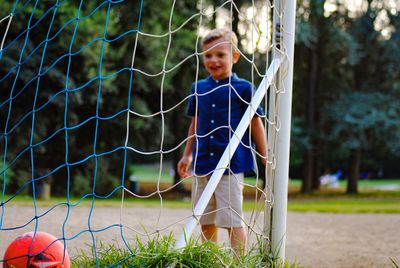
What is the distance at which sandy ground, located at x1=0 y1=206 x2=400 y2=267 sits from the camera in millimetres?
4598

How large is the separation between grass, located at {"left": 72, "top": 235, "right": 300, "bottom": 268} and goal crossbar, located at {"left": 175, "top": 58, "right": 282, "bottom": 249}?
80 millimetres

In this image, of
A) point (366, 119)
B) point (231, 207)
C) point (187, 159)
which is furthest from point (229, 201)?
point (366, 119)

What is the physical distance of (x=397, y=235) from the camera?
6.36 meters

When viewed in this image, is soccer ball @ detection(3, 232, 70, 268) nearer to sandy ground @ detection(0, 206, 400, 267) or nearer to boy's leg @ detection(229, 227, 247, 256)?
sandy ground @ detection(0, 206, 400, 267)

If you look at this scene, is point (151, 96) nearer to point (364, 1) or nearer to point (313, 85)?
point (313, 85)

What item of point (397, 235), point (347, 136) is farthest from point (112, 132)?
point (397, 235)

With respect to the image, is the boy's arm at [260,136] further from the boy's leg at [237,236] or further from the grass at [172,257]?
the grass at [172,257]

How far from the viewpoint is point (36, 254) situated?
9.87 ft

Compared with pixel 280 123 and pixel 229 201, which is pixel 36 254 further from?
pixel 280 123

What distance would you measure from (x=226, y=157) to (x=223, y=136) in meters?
0.36

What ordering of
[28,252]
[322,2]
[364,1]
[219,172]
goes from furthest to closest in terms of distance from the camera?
[364,1] → [322,2] → [219,172] → [28,252]

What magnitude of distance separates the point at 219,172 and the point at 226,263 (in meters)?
0.53

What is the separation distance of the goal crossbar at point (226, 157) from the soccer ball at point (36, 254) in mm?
565

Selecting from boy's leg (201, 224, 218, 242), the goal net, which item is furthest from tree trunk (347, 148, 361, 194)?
boy's leg (201, 224, 218, 242)
